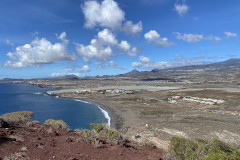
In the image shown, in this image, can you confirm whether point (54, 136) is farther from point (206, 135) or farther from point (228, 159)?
point (206, 135)

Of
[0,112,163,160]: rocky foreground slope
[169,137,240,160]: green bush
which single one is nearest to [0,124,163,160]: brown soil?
[0,112,163,160]: rocky foreground slope

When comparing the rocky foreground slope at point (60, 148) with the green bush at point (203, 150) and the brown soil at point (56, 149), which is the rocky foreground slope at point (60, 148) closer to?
the brown soil at point (56, 149)

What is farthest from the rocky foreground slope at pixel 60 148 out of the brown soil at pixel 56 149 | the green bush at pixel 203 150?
the green bush at pixel 203 150

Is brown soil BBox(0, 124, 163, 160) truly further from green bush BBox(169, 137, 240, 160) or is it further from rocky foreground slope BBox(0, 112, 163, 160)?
green bush BBox(169, 137, 240, 160)

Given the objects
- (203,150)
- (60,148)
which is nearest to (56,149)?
(60,148)

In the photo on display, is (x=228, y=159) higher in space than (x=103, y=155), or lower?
higher

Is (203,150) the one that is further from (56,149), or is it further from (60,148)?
(56,149)

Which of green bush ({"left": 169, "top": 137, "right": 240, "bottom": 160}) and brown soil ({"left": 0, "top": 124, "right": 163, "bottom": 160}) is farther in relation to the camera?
brown soil ({"left": 0, "top": 124, "right": 163, "bottom": 160})

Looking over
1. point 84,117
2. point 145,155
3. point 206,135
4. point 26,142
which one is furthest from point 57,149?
point 84,117
